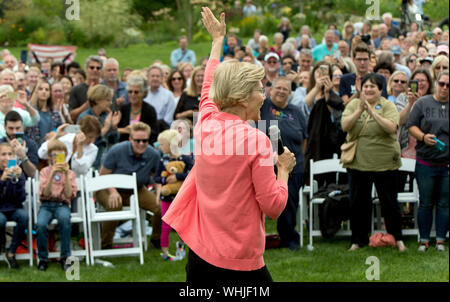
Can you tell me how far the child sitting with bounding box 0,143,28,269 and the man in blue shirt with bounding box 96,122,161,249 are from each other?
0.86m

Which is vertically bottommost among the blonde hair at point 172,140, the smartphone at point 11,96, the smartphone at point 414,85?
the blonde hair at point 172,140

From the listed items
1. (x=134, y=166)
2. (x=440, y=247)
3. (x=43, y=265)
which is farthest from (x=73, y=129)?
(x=440, y=247)

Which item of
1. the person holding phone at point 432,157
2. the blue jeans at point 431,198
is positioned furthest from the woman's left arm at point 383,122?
the blue jeans at point 431,198

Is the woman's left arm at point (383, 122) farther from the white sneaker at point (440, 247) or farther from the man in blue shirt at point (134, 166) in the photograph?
the man in blue shirt at point (134, 166)

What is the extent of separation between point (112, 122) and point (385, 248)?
3.44 m

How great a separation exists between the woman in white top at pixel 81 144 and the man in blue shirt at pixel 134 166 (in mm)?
240

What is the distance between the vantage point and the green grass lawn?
6.46m

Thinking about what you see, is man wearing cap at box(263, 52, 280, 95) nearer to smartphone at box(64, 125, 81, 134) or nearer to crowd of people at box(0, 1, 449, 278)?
crowd of people at box(0, 1, 449, 278)

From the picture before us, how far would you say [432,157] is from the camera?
732cm

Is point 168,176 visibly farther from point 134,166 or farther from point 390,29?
point 390,29

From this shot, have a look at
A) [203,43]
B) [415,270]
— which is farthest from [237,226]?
[203,43]

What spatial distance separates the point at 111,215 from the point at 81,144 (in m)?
0.96

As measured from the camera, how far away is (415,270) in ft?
21.8

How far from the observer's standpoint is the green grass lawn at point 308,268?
6.46 metres
